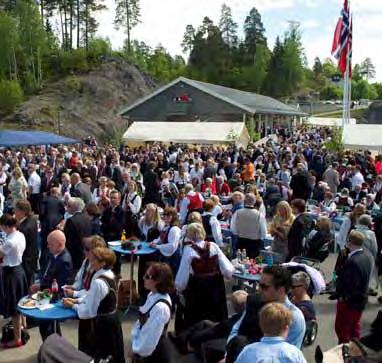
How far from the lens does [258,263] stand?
7.55m

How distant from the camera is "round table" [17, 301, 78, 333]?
511 centimetres

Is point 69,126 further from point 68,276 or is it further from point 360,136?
point 68,276

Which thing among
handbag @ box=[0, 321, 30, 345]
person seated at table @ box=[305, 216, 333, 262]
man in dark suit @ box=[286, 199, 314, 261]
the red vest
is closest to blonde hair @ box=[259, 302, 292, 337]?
handbag @ box=[0, 321, 30, 345]

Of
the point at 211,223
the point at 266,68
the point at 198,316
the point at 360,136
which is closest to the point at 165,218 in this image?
the point at 211,223

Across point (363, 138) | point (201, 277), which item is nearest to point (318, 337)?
point (201, 277)

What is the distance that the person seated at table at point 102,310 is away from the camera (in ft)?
15.5

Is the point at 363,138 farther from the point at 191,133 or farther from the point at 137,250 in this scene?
the point at 137,250

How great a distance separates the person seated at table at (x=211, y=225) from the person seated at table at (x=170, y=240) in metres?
0.94

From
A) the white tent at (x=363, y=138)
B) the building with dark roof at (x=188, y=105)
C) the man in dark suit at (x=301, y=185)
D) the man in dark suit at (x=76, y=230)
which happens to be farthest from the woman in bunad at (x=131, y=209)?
the building with dark roof at (x=188, y=105)

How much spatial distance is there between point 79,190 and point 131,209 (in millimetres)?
1915

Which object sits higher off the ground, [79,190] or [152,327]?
[79,190]

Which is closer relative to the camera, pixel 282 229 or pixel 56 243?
pixel 56 243

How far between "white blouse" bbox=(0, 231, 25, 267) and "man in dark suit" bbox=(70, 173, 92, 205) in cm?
438

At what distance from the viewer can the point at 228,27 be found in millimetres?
84375
